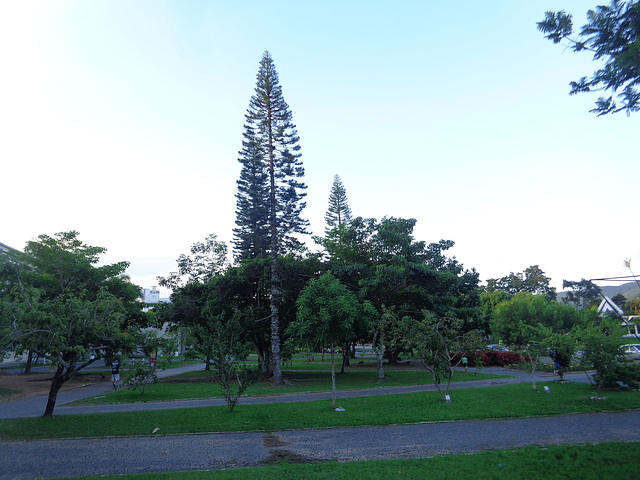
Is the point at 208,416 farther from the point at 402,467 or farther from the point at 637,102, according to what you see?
the point at 637,102

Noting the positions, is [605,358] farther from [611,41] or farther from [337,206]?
[337,206]

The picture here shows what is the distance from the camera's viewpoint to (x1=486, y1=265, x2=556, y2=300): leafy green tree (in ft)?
252

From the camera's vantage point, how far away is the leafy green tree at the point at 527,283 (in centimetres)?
7669

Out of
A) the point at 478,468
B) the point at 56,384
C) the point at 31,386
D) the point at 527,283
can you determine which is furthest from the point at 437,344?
the point at 527,283

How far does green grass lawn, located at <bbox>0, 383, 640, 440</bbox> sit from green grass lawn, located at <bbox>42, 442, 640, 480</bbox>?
12.2 ft

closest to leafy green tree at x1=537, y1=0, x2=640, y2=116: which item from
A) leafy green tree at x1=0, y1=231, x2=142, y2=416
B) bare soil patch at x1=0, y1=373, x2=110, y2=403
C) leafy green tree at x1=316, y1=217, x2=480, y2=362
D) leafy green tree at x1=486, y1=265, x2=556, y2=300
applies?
leafy green tree at x1=0, y1=231, x2=142, y2=416

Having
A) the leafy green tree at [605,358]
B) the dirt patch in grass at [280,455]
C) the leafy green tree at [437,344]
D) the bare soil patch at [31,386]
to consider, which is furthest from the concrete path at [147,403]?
the dirt patch in grass at [280,455]

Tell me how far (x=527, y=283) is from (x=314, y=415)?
7854cm

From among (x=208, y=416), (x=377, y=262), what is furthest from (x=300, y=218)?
(x=208, y=416)

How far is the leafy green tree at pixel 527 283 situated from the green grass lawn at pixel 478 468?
250ft

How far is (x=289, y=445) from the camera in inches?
331

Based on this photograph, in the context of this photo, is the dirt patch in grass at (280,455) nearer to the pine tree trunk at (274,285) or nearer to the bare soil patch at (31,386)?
the pine tree trunk at (274,285)

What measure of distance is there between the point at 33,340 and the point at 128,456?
16.5 feet

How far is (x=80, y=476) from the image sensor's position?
6.46 m
